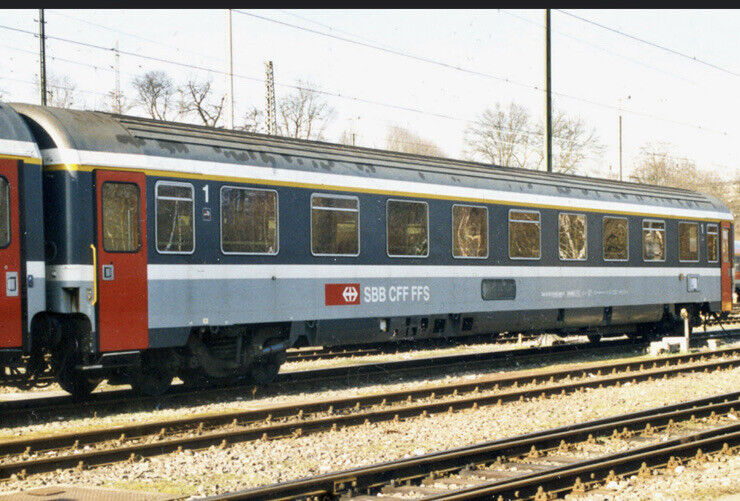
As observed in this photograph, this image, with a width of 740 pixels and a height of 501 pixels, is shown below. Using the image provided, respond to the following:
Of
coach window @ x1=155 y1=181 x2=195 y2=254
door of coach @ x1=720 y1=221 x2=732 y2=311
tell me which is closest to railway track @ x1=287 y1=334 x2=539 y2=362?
coach window @ x1=155 y1=181 x2=195 y2=254

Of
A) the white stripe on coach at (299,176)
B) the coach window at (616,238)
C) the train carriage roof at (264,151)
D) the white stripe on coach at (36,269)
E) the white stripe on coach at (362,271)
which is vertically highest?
the train carriage roof at (264,151)

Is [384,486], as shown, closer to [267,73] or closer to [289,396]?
[289,396]

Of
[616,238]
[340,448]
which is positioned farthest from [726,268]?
[340,448]

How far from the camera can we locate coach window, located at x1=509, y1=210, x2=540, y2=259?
56.5 ft

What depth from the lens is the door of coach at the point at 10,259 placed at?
10.5 metres

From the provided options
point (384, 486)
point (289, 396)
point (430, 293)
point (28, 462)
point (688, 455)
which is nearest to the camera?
point (384, 486)

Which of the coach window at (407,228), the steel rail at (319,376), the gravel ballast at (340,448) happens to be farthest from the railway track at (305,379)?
the gravel ballast at (340,448)

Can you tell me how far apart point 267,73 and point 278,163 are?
18402 millimetres

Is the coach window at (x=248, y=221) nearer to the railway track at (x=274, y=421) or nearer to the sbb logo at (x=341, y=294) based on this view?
the sbb logo at (x=341, y=294)

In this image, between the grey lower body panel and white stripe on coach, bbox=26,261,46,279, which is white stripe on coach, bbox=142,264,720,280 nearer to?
the grey lower body panel

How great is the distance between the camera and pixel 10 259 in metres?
10.5

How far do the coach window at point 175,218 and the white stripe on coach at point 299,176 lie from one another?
0.91 feet

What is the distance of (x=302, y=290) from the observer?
13.6 m

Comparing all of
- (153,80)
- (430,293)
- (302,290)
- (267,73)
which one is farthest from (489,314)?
(153,80)
